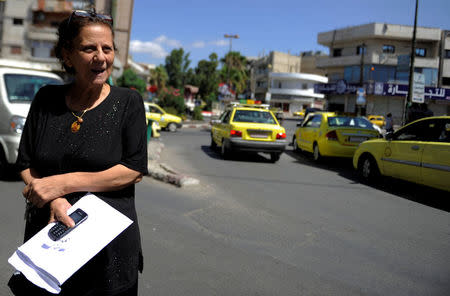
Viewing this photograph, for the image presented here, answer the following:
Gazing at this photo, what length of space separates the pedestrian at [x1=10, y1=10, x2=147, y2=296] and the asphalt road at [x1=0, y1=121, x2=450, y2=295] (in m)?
1.70

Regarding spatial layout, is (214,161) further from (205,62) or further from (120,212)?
(205,62)

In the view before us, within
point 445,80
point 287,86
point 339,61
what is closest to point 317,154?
point 445,80

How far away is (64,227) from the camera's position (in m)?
1.62

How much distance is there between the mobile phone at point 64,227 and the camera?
5.24 ft

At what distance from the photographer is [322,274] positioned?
149 inches

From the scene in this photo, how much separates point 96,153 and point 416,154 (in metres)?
Answer: 7.28

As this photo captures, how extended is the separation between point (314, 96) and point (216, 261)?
7248 centimetres

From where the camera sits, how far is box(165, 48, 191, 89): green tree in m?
73.9

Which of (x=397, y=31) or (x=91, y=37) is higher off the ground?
(x=397, y=31)

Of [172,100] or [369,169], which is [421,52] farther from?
[369,169]

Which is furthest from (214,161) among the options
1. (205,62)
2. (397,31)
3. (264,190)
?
(205,62)

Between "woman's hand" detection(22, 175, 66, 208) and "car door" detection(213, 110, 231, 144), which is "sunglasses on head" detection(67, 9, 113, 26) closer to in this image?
"woman's hand" detection(22, 175, 66, 208)

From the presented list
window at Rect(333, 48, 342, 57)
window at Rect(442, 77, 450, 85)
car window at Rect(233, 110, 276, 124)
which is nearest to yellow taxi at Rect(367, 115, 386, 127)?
window at Rect(442, 77, 450, 85)

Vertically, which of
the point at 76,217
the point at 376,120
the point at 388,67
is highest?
the point at 388,67
